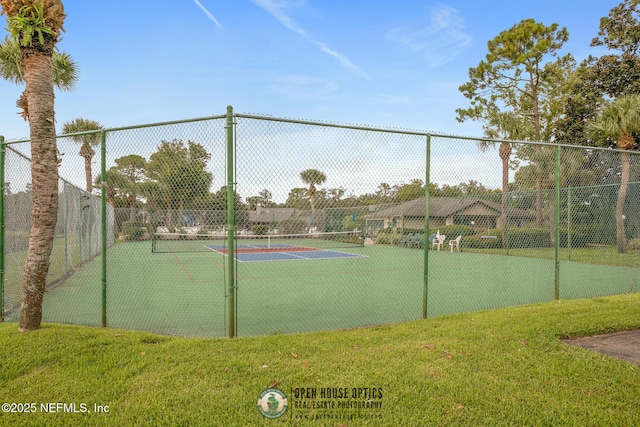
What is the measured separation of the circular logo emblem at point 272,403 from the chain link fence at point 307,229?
1547 millimetres

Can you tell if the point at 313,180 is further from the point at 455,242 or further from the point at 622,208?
the point at 622,208

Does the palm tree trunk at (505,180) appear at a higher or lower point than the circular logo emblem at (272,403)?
higher

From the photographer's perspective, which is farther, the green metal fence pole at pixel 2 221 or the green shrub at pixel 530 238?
the green shrub at pixel 530 238

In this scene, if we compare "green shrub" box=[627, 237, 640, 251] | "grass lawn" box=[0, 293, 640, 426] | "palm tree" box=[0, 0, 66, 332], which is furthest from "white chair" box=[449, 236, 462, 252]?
"palm tree" box=[0, 0, 66, 332]

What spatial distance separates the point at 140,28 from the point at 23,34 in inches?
254

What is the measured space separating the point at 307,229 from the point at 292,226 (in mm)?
313

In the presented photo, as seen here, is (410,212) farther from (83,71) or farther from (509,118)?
(509,118)

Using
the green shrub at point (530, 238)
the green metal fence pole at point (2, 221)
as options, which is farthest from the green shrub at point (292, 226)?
the green shrub at point (530, 238)

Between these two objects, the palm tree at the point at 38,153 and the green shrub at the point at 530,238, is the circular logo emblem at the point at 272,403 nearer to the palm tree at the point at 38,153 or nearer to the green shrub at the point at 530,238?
the palm tree at the point at 38,153

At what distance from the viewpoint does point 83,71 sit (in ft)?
48.5

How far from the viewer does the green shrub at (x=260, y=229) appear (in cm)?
527

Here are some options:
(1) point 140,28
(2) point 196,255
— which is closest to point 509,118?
(2) point 196,255

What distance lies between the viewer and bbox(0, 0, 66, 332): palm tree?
4340 millimetres

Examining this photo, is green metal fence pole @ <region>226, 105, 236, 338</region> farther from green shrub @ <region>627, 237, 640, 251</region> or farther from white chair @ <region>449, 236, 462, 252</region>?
green shrub @ <region>627, 237, 640, 251</region>
